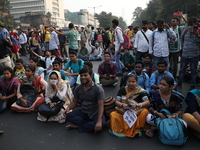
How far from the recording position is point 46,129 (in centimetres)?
326

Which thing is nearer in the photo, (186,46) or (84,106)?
(84,106)

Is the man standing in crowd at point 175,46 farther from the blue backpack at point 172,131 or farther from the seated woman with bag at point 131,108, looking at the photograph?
the blue backpack at point 172,131

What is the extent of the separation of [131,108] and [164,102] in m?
0.61

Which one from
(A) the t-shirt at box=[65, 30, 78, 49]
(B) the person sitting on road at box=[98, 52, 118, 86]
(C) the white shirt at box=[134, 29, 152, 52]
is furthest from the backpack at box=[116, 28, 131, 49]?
(A) the t-shirt at box=[65, 30, 78, 49]

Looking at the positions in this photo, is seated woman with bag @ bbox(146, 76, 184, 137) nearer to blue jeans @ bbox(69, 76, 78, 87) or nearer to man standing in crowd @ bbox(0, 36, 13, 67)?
blue jeans @ bbox(69, 76, 78, 87)

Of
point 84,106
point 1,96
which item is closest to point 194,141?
point 84,106

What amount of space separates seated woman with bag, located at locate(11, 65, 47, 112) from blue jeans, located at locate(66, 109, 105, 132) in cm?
120

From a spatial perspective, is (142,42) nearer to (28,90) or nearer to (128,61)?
(128,61)

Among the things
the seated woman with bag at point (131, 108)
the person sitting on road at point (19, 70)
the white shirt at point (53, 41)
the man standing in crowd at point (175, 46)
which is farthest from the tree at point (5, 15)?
the seated woman with bag at point (131, 108)

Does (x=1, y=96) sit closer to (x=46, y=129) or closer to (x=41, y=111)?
(x=41, y=111)

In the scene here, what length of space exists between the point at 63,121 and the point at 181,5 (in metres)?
33.1

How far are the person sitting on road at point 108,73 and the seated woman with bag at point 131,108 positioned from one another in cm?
246

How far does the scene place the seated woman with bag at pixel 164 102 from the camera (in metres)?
→ 2.85

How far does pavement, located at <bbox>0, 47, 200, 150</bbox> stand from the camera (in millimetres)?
2654
